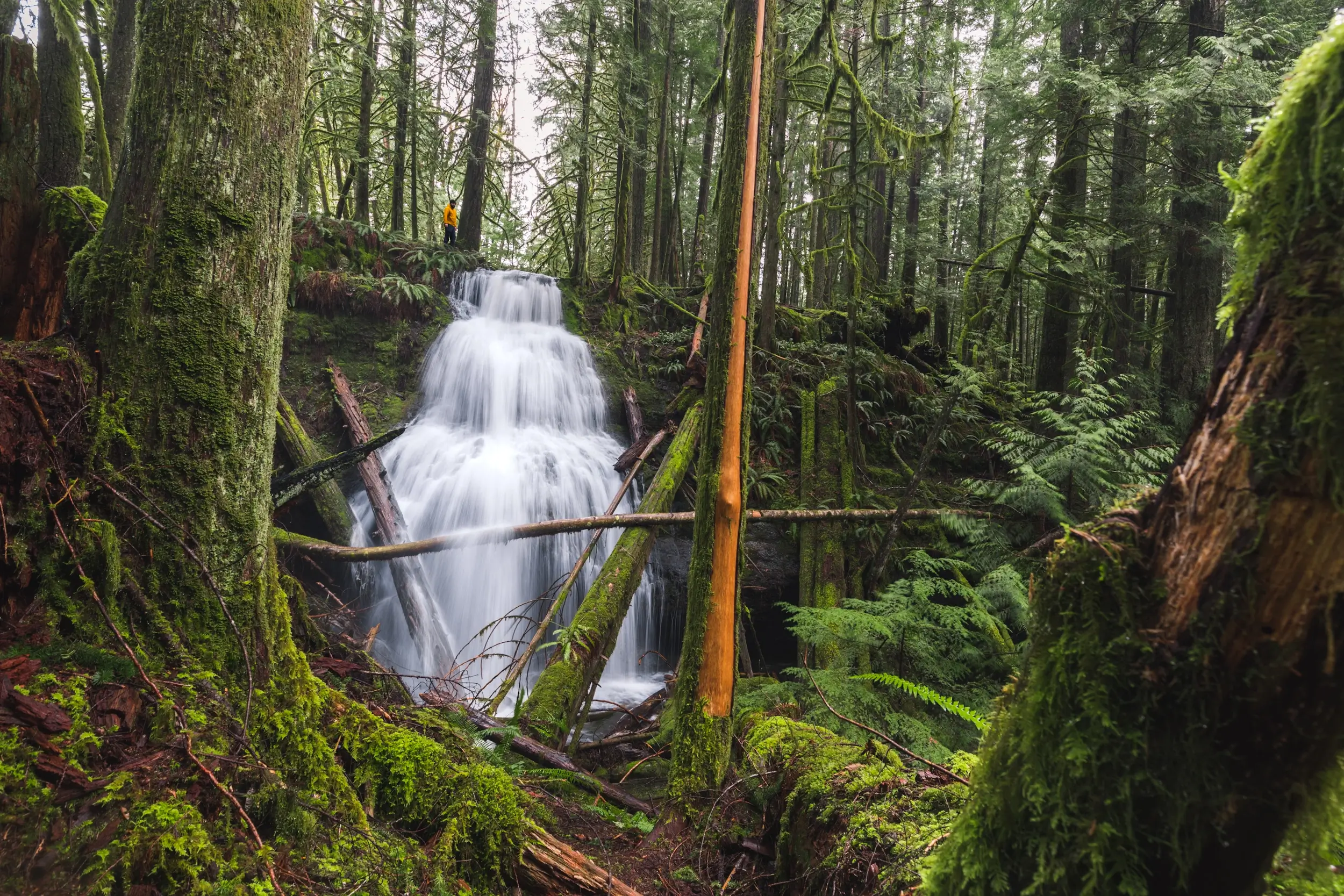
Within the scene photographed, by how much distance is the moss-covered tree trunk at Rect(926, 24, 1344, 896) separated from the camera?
83 centimetres

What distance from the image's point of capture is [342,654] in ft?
11.4

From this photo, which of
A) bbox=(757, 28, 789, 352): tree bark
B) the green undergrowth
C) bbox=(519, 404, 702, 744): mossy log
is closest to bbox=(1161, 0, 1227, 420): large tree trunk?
bbox=(757, 28, 789, 352): tree bark

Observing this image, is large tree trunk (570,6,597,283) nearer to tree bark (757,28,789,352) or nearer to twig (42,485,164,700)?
tree bark (757,28,789,352)

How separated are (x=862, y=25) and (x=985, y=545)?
23.7 ft

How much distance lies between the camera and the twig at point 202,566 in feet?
Result: 6.59

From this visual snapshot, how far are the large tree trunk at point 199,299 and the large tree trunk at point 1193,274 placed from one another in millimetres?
10267

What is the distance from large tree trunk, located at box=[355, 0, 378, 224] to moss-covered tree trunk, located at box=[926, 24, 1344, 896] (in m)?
15.1

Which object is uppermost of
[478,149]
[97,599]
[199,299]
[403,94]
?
[403,94]

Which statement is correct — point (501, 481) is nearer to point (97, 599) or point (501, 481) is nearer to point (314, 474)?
point (314, 474)

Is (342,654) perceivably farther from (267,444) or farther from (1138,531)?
(1138,531)

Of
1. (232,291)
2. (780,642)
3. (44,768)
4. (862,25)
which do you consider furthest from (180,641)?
(862,25)

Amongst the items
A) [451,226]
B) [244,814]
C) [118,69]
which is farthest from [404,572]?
[451,226]

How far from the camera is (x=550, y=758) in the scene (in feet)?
12.9

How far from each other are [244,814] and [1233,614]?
2173mm
